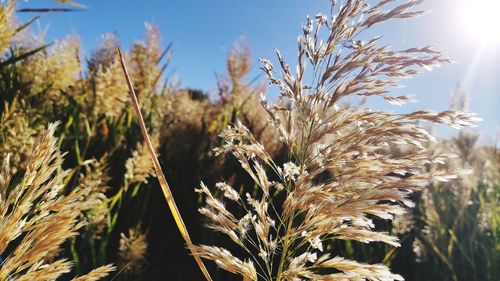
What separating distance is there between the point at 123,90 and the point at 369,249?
179 centimetres

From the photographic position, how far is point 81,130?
288 centimetres

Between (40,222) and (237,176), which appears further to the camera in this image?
(237,176)

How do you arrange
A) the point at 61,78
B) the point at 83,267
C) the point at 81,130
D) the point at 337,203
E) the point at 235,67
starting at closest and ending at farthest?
the point at 337,203, the point at 83,267, the point at 61,78, the point at 81,130, the point at 235,67

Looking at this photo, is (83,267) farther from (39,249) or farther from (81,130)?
(39,249)

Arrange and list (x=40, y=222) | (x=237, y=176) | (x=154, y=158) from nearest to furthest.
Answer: (x=40, y=222)
(x=154, y=158)
(x=237, y=176)

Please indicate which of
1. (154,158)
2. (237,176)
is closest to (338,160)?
(154,158)

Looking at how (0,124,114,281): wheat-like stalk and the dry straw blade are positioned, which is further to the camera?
the dry straw blade

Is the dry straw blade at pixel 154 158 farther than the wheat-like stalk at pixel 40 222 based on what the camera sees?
Yes

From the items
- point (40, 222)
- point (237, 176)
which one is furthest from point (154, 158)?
point (237, 176)

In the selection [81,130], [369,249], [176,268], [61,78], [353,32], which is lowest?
[369,249]

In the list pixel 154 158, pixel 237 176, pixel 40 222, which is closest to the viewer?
pixel 40 222

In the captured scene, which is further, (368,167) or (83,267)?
(83,267)

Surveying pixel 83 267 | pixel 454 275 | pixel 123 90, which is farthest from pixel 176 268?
pixel 454 275

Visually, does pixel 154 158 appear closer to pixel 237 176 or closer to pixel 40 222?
pixel 40 222
